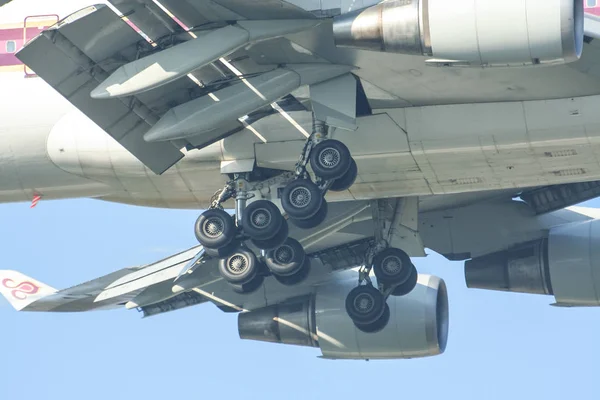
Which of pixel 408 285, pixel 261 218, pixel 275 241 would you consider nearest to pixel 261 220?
pixel 261 218

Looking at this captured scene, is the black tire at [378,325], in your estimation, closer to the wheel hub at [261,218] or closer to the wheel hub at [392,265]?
the wheel hub at [392,265]

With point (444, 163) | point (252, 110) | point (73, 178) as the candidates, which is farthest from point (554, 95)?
point (73, 178)

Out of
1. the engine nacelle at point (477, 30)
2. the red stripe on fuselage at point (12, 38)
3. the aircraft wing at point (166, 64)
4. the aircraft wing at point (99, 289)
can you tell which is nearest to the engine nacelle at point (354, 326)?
the aircraft wing at point (99, 289)

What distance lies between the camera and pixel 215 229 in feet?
87.4

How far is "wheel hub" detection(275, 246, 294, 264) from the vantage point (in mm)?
27422

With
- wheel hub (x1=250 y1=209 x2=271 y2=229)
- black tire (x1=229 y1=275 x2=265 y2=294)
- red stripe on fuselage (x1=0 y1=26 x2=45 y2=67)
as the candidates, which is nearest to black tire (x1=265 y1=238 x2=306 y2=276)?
black tire (x1=229 y1=275 x2=265 y2=294)

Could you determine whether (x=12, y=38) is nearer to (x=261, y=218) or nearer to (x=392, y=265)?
(x=261, y=218)

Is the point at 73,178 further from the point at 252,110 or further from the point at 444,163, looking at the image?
the point at 444,163

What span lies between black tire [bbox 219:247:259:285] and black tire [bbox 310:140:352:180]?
8.63 ft

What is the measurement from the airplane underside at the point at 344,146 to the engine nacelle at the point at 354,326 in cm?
4

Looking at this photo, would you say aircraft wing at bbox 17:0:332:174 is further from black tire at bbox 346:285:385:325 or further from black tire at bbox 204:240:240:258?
black tire at bbox 346:285:385:325

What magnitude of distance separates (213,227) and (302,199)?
1874mm

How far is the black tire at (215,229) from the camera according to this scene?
1045 inches

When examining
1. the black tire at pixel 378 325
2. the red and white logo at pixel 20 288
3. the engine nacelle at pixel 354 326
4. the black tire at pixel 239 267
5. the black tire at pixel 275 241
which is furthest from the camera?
the red and white logo at pixel 20 288
